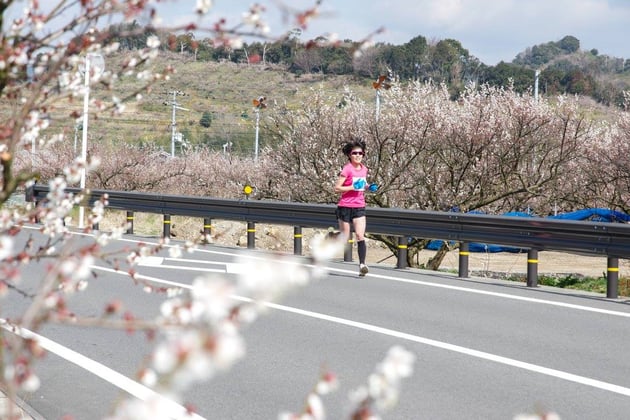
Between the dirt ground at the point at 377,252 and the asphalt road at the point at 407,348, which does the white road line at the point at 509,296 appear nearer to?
the asphalt road at the point at 407,348

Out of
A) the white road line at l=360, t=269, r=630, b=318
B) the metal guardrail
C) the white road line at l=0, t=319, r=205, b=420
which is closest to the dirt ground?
the metal guardrail

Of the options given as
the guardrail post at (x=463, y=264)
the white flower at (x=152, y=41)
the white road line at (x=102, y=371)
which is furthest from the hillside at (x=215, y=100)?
the white flower at (x=152, y=41)

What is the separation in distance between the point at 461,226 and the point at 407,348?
676 centimetres

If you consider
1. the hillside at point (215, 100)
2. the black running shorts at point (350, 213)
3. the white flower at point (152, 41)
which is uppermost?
the hillside at point (215, 100)

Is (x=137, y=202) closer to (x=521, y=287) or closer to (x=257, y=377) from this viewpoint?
(x=521, y=287)

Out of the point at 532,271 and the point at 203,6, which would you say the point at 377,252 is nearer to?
the point at 532,271

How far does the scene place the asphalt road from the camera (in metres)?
7.03

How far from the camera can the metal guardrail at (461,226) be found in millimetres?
13023

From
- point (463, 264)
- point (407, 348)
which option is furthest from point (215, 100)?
point (407, 348)

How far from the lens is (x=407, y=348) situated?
8.94m

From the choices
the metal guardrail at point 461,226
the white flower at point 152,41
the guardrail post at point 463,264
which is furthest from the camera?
the guardrail post at point 463,264

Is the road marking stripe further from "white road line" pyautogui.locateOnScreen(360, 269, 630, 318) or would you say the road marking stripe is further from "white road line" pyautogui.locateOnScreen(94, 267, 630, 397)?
"white road line" pyautogui.locateOnScreen(360, 269, 630, 318)

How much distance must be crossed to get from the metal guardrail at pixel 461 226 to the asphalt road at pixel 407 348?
0.64 metres

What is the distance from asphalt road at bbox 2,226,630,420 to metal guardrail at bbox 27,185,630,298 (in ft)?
2.10
